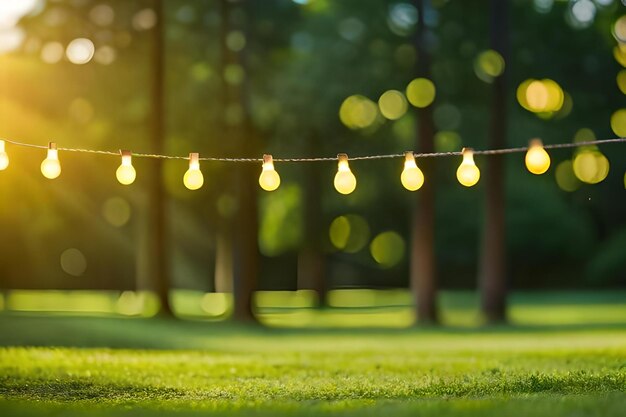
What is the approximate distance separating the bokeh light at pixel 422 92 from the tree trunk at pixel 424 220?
0.52 ft

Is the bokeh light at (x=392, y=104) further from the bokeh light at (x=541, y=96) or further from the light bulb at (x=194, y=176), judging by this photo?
the light bulb at (x=194, y=176)

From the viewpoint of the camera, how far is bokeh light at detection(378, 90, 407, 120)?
2839 centimetres

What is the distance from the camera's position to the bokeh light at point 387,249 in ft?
147

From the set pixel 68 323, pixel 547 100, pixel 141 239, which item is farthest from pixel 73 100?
pixel 547 100

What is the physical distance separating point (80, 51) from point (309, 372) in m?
18.6

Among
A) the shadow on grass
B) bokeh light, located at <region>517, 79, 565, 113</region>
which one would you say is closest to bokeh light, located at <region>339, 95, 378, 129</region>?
bokeh light, located at <region>517, 79, 565, 113</region>

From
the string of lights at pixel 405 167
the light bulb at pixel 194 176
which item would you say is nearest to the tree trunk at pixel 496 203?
the string of lights at pixel 405 167

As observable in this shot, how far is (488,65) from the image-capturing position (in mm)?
25547

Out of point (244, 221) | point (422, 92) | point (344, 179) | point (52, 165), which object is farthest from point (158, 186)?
point (344, 179)

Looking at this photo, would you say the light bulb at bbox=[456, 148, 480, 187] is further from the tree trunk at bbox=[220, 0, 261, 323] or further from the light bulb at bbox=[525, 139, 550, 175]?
the tree trunk at bbox=[220, 0, 261, 323]

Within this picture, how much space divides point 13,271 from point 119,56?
12.9 m

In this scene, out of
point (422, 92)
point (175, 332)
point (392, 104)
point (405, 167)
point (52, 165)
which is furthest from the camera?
point (392, 104)

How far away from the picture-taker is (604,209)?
42219 millimetres

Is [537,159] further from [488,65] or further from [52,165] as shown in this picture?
[488,65]
